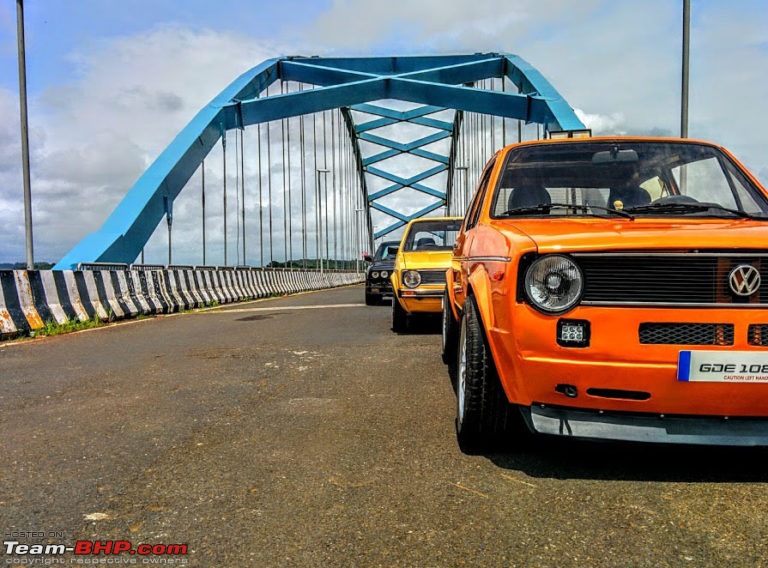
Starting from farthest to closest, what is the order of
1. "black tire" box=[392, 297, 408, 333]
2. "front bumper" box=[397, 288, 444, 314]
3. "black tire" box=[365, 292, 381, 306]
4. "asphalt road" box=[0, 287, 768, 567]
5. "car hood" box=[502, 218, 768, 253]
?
"black tire" box=[365, 292, 381, 306]
"black tire" box=[392, 297, 408, 333]
"front bumper" box=[397, 288, 444, 314]
"car hood" box=[502, 218, 768, 253]
"asphalt road" box=[0, 287, 768, 567]

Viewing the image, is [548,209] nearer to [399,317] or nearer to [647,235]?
[647,235]

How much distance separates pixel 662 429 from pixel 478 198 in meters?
2.39

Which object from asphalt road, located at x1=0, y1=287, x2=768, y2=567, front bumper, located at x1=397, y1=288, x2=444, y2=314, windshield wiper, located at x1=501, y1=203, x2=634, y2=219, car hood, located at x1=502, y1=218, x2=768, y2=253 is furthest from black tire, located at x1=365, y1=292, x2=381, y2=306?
car hood, located at x1=502, y1=218, x2=768, y2=253

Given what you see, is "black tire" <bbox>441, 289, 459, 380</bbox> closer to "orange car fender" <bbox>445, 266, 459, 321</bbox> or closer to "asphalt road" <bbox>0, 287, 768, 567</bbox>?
"orange car fender" <bbox>445, 266, 459, 321</bbox>

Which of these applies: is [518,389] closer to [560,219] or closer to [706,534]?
[706,534]

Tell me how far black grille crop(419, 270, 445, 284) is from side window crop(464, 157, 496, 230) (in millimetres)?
2781

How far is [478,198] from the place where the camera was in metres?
4.50

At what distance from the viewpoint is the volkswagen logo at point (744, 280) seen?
2.41 meters

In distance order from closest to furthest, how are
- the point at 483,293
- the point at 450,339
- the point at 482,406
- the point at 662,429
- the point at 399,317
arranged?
the point at 662,429 < the point at 482,406 < the point at 483,293 < the point at 450,339 < the point at 399,317

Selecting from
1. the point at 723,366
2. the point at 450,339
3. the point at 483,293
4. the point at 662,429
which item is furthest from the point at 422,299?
the point at 723,366

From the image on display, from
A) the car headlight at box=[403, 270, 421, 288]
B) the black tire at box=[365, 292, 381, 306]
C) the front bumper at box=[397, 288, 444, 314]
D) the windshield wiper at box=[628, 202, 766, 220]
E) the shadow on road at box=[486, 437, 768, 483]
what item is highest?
the windshield wiper at box=[628, 202, 766, 220]

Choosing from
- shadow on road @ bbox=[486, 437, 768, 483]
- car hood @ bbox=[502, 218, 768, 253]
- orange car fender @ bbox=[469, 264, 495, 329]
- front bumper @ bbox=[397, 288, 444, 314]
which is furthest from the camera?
front bumper @ bbox=[397, 288, 444, 314]

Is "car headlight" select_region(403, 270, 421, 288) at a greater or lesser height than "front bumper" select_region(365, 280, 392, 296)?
greater

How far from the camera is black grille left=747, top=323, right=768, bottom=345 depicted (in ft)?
7.77
